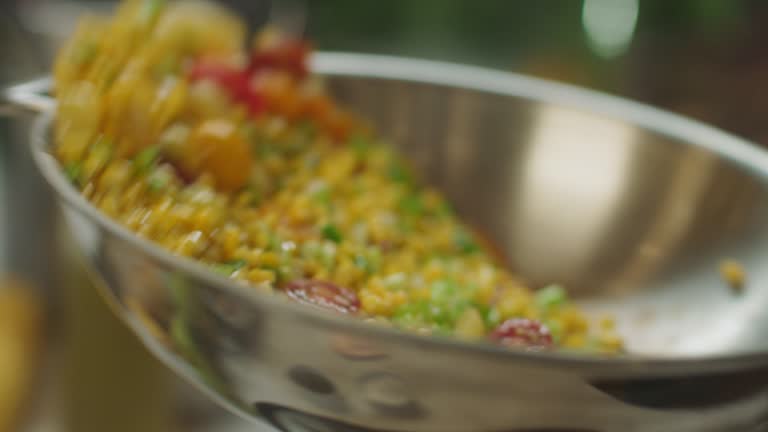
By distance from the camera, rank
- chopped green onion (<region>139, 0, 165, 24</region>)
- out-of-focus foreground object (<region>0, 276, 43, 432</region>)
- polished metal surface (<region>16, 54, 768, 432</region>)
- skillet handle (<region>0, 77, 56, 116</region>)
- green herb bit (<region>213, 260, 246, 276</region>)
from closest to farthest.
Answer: polished metal surface (<region>16, 54, 768, 432</region>) → green herb bit (<region>213, 260, 246, 276</region>) → skillet handle (<region>0, 77, 56, 116</region>) → chopped green onion (<region>139, 0, 165, 24</region>) → out-of-focus foreground object (<region>0, 276, 43, 432</region>)

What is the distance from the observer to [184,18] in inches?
32.8

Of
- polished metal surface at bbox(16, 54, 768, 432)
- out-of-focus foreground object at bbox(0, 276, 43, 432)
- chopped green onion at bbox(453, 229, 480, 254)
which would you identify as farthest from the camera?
out-of-focus foreground object at bbox(0, 276, 43, 432)

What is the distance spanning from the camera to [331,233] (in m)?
0.69

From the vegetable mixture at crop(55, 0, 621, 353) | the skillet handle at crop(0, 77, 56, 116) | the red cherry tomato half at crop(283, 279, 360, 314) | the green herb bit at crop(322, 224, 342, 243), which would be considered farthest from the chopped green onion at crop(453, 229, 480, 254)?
the skillet handle at crop(0, 77, 56, 116)

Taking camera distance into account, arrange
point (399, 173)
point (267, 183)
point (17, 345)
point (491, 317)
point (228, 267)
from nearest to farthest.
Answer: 1. point (228, 267)
2. point (491, 317)
3. point (267, 183)
4. point (399, 173)
5. point (17, 345)

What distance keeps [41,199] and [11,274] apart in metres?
0.19

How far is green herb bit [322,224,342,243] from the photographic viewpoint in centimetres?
69

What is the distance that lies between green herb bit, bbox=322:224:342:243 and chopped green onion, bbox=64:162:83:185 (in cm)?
21

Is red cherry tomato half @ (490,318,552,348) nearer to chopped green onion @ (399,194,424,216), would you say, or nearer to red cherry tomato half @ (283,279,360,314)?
red cherry tomato half @ (283,279,360,314)

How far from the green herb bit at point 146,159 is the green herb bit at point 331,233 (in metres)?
0.15

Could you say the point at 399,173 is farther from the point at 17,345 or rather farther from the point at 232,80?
the point at 17,345

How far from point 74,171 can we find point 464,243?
40 centimetres

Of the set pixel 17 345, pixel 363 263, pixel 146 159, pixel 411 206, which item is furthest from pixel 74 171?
pixel 17 345

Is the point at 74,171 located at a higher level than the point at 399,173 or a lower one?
lower
